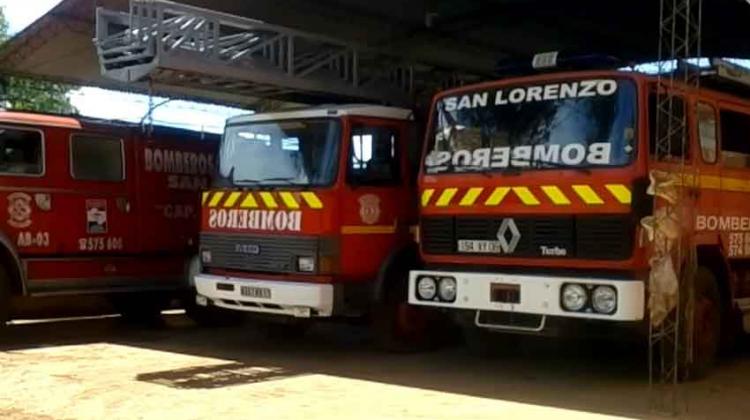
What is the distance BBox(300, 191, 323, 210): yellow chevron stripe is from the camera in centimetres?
948

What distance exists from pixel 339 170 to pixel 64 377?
10.6ft

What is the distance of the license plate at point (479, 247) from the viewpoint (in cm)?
830

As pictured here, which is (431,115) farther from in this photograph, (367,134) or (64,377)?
(64,377)

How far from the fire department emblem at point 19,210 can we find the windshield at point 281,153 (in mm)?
2198

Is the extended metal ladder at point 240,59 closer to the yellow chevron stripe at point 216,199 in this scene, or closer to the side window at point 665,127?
the yellow chevron stripe at point 216,199

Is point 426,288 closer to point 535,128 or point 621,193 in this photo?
point 535,128

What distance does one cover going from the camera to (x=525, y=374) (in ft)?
29.5

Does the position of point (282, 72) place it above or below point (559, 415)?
above

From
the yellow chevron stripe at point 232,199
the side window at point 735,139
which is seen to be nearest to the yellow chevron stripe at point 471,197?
the side window at point 735,139

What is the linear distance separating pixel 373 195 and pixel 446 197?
141 centimetres

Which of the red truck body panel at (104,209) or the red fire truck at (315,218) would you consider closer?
the red fire truck at (315,218)

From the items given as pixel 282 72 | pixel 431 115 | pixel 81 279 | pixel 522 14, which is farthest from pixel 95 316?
pixel 522 14

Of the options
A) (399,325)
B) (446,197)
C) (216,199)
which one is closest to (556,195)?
(446,197)

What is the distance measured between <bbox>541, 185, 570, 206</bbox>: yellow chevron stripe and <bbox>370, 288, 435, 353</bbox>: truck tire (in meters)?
2.57
